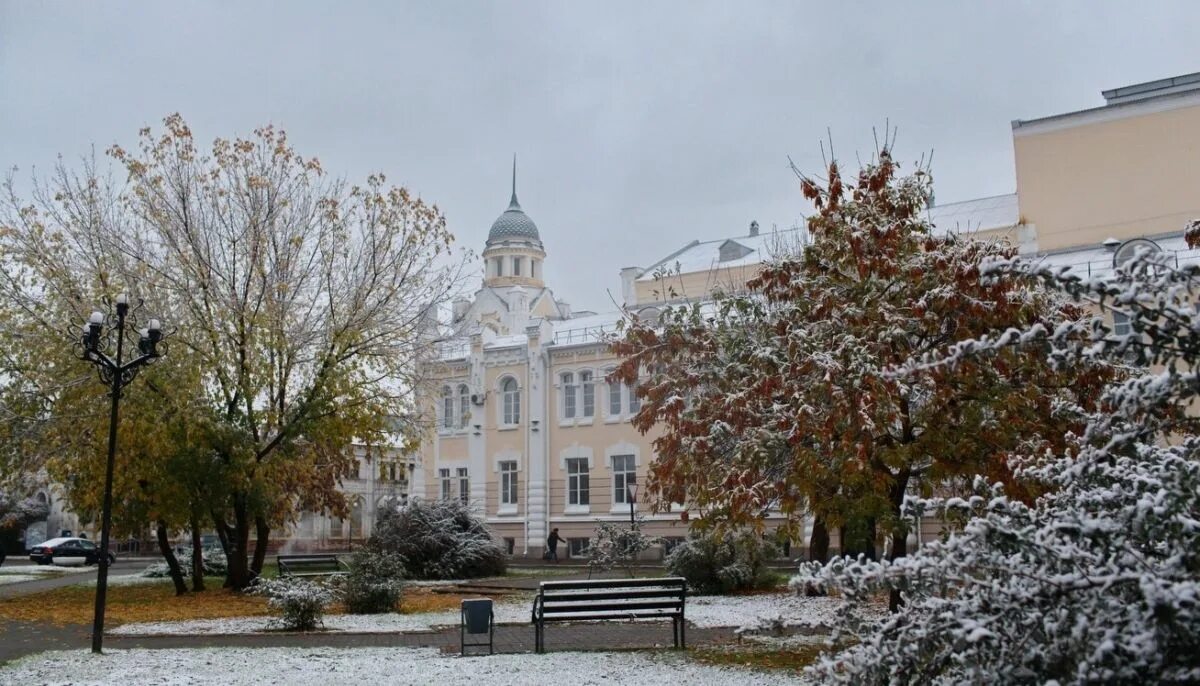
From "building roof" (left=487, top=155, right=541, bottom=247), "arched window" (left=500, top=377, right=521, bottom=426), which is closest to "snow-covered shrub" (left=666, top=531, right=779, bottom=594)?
"arched window" (left=500, top=377, right=521, bottom=426)

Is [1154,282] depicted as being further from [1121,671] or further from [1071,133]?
[1071,133]

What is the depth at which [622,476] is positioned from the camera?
142 feet

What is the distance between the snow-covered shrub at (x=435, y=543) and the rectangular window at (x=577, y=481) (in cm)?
1224

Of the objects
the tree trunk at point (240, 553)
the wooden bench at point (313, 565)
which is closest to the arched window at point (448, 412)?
the wooden bench at point (313, 565)

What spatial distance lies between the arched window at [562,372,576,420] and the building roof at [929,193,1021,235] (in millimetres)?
15159

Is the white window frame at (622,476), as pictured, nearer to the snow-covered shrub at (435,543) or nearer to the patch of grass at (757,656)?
the snow-covered shrub at (435,543)

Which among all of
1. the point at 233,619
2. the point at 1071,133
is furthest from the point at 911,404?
the point at 1071,133

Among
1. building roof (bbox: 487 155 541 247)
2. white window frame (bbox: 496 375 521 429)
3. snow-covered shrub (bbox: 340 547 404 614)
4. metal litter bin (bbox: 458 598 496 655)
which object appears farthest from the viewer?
building roof (bbox: 487 155 541 247)

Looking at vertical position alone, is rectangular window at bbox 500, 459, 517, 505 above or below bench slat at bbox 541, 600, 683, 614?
above

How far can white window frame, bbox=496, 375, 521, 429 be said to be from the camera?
4559cm

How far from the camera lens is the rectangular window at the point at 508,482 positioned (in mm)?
45375

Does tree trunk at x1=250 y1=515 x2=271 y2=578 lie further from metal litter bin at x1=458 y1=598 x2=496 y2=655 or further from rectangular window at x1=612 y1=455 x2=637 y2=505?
rectangular window at x1=612 y1=455 x2=637 y2=505

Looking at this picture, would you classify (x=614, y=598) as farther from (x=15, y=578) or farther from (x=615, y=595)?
(x=15, y=578)

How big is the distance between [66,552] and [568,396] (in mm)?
20805
